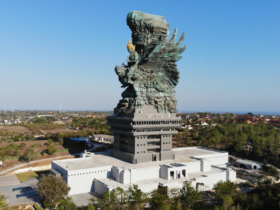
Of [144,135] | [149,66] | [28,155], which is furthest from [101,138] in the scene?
[149,66]

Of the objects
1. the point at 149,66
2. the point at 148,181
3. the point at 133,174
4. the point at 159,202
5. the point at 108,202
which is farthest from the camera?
the point at 149,66

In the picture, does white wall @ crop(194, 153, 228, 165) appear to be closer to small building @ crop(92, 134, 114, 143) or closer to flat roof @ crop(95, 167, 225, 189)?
flat roof @ crop(95, 167, 225, 189)

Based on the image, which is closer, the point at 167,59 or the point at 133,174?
the point at 133,174

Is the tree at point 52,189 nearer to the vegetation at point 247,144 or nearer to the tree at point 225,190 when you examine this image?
the tree at point 225,190

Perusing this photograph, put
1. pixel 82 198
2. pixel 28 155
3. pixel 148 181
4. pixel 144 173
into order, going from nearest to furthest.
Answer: pixel 82 198 → pixel 148 181 → pixel 144 173 → pixel 28 155

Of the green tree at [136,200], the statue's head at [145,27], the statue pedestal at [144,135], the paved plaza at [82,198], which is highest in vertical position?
the statue's head at [145,27]

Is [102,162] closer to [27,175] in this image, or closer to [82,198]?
[82,198]

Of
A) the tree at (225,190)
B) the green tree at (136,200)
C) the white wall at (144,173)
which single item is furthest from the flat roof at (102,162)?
the tree at (225,190)
